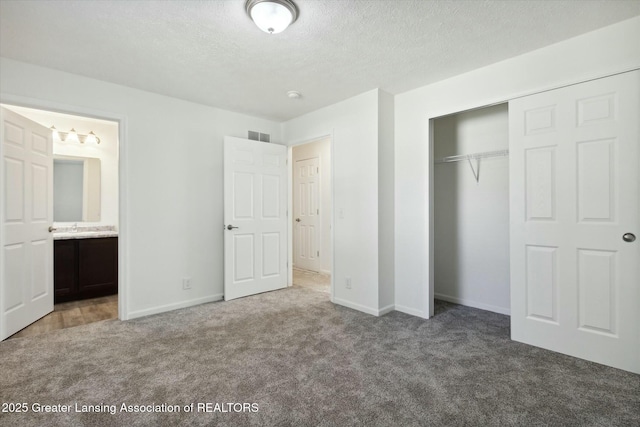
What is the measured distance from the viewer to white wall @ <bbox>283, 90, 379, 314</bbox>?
3418mm

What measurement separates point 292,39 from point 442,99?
1.63 m

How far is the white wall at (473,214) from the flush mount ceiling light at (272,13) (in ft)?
8.05

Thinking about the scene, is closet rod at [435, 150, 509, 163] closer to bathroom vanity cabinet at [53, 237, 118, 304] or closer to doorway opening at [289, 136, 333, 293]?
doorway opening at [289, 136, 333, 293]

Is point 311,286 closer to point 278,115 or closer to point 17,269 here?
point 278,115

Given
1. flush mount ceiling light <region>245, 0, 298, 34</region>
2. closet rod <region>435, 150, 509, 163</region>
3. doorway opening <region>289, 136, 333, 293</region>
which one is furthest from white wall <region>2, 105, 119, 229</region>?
closet rod <region>435, 150, 509, 163</region>

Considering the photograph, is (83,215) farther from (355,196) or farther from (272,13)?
(272,13)

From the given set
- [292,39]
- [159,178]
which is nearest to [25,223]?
[159,178]

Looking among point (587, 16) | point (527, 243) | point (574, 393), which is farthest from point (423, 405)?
point (587, 16)

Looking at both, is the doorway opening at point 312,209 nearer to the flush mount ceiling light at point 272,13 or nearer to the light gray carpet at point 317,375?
the light gray carpet at point 317,375

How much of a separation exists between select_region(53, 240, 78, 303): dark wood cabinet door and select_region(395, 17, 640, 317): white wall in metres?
4.05

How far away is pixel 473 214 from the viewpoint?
3680 mm

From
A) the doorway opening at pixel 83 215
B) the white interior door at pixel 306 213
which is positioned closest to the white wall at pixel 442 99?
the white interior door at pixel 306 213

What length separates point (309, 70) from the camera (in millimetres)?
2938

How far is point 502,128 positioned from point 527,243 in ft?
4.47
